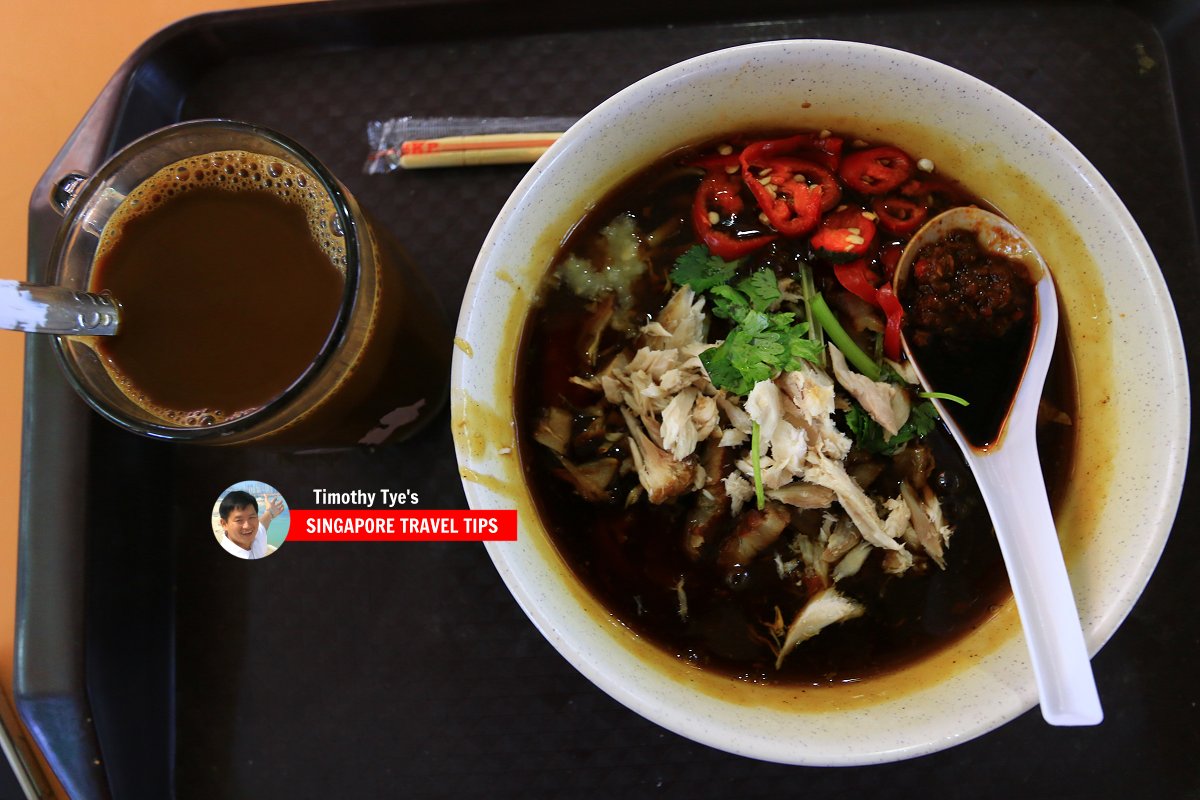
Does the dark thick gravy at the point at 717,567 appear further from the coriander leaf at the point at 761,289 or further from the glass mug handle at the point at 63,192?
the glass mug handle at the point at 63,192

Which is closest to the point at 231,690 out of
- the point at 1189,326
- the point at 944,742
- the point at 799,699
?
the point at 799,699

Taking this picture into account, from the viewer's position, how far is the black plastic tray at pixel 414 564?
122 centimetres

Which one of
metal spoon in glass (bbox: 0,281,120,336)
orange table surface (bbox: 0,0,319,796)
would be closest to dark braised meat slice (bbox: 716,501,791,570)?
metal spoon in glass (bbox: 0,281,120,336)

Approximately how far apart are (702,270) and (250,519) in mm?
924

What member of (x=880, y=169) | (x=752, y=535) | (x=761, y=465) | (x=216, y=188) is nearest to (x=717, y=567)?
(x=752, y=535)

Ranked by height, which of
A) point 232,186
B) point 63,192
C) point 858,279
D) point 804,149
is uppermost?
point 63,192

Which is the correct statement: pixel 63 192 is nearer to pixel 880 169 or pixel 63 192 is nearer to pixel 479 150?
pixel 479 150

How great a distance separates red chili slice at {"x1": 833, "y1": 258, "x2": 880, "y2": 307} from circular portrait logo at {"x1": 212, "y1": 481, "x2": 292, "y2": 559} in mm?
1039

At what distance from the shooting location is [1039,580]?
40.0 inches

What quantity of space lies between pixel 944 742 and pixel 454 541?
2.65 ft

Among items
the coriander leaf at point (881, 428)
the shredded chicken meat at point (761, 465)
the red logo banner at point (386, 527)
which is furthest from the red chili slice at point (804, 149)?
the red logo banner at point (386, 527)

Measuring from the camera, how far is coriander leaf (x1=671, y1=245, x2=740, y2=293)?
1.17 m

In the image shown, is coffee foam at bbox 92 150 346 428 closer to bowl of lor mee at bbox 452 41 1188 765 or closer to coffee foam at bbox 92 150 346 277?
coffee foam at bbox 92 150 346 277

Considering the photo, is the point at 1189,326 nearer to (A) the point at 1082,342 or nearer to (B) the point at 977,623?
(A) the point at 1082,342
